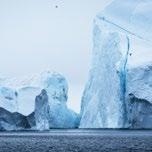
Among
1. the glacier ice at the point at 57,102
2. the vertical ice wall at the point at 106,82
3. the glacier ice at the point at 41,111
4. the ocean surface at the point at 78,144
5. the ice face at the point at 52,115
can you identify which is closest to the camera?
the ocean surface at the point at 78,144

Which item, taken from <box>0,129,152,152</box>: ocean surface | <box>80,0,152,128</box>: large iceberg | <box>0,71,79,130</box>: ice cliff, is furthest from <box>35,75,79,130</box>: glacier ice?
<box>0,129,152,152</box>: ocean surface

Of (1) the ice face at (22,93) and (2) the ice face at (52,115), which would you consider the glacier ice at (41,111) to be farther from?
(1) the ice face at (22,93)

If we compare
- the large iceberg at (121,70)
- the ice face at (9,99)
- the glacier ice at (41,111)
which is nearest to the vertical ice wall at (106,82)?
the large iceberg at (121,70)

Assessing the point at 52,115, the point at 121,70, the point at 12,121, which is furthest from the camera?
the point at 52,115

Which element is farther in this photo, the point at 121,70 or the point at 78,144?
the point at 121,70

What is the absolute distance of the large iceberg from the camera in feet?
133

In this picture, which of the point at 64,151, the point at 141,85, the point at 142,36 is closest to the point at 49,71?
the point at 142,36

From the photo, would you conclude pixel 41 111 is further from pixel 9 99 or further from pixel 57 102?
pixel 57 102

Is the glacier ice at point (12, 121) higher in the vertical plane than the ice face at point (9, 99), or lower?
lower

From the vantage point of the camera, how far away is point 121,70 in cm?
4272

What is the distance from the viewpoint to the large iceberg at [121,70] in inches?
1597

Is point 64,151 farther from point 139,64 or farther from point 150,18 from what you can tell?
point 150,18

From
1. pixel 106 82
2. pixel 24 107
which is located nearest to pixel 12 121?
pixel 24 107

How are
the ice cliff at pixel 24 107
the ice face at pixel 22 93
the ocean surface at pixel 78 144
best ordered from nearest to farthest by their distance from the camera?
1. the ocean surface at pixel 78 144
2. the ice cliff at pixel 24 107
3. the ice face at pixel 22 93
